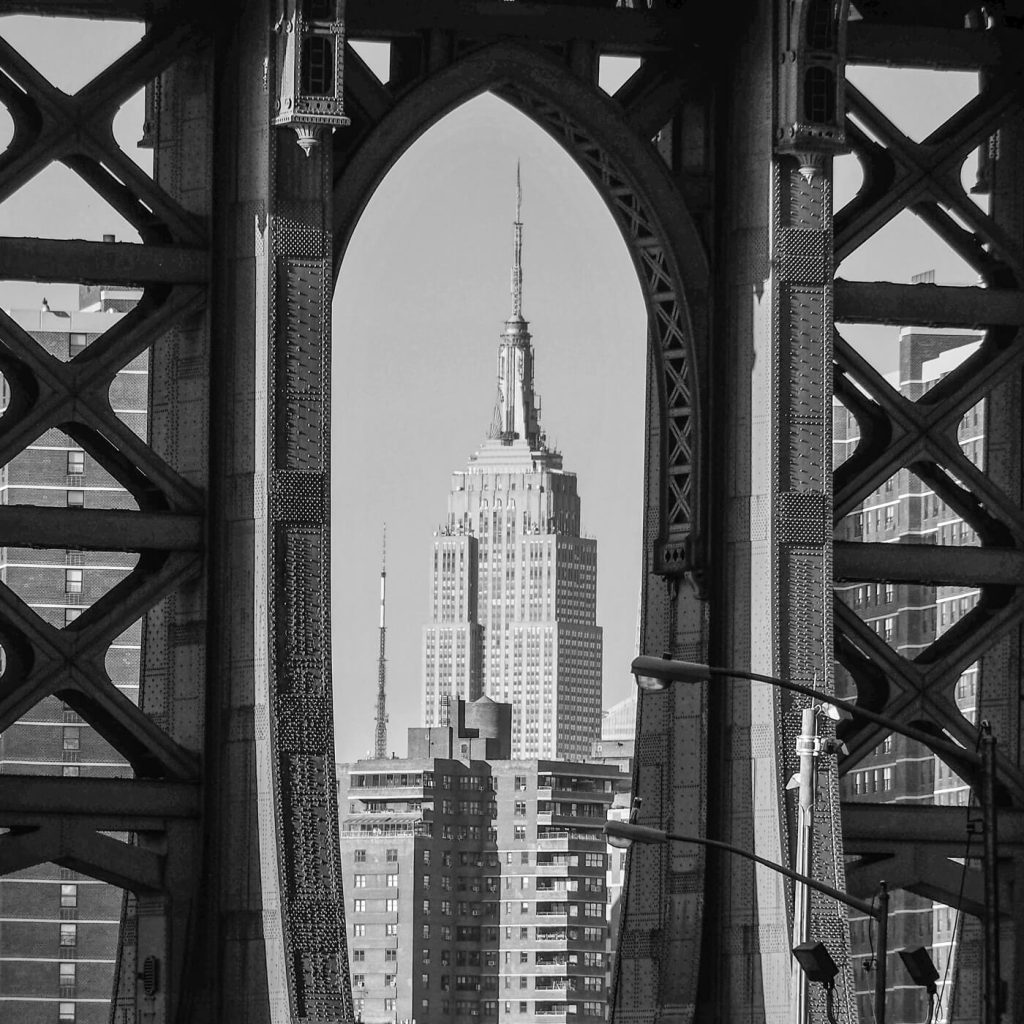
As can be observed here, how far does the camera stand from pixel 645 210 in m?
43.6

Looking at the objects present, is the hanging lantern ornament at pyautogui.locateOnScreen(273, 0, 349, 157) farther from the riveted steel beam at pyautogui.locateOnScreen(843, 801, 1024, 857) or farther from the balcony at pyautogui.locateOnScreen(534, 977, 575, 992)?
the balcony at pyautogui.locateOnScreen(534, 977, 575, 992)

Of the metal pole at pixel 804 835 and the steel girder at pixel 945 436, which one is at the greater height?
the steel girder at pixel 945 436

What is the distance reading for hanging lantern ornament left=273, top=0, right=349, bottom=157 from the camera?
4116 centimetres

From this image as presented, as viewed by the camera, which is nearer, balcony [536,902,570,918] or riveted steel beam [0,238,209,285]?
riveted steel beam [0,238,209,285]

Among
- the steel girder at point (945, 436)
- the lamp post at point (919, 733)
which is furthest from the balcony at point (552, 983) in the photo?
the lamp post at point (919, 733)

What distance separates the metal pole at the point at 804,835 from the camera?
132ft

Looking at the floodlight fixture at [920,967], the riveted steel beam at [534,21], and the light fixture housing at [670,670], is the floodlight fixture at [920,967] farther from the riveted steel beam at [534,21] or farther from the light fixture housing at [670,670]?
the riveted steel beam at [534,21]

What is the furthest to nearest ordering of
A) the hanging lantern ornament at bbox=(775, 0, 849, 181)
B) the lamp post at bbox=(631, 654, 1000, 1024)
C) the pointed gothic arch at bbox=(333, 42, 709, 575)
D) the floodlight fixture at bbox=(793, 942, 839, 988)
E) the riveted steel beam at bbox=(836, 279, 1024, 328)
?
the riveted steel beam at bbox=(836, 279, 1024, 328)
the pointed gothic arch at bbox=(333, 42, 709, 575)
the hanging lantern ornament at bbox=(775, 0, 849, 181)
the floodlight fixture at bbox=(793, 942, 839, 988)
the lamp post at bbox=(631, 654, 1000, 1024)

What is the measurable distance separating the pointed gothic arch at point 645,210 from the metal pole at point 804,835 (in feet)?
10.5

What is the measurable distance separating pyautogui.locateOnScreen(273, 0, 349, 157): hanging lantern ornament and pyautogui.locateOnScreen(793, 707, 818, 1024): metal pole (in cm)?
756

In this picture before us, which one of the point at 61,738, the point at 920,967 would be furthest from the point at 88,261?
the point at 61,738

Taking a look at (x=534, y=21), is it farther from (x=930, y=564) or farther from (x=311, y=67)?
(x=930, y=564)

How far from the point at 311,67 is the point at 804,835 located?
8.97 meters

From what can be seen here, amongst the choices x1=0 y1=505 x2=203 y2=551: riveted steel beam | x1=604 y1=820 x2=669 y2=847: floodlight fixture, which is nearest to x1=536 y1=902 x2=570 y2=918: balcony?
x1=0 y1=505 x2=203 y2=551: riveted steel beam
